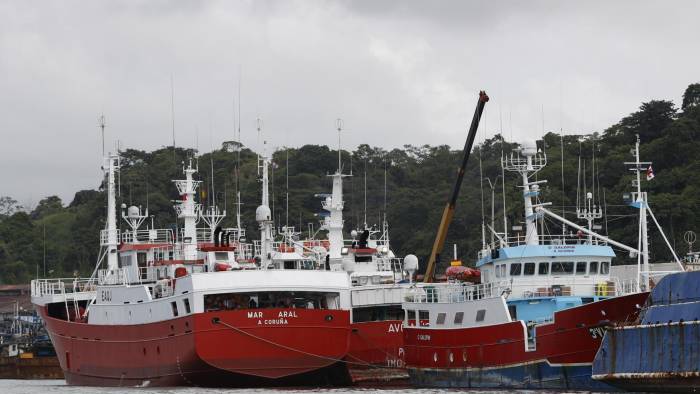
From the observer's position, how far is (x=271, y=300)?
170 feet

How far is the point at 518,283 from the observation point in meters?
47.6

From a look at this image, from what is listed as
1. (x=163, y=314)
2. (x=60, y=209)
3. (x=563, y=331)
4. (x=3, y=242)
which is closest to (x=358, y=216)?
(x=3, y=242)

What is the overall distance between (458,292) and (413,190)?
69.8 m

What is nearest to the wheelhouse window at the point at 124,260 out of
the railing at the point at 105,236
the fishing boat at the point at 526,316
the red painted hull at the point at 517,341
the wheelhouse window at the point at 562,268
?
the railing at the point at 105,236

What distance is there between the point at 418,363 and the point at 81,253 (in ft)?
241

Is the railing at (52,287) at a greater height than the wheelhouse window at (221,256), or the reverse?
the wheelhouse window at (221,256)

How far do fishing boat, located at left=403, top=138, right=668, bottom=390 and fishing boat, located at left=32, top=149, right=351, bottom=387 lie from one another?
3653 millimetres

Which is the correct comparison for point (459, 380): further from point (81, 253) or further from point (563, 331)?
point (81, 253)

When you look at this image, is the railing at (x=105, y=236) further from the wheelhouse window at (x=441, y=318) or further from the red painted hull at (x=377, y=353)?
the wheelhouse window at (x=441, y=318)

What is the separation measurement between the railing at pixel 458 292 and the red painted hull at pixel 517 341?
4.50ft

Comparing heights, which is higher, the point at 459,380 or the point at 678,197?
the point at 678,197

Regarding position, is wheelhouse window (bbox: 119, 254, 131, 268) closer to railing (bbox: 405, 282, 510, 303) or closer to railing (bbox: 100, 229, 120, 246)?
railing (bbox: 100, 229, 120, 246)

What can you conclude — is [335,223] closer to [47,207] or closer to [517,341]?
[517,341]

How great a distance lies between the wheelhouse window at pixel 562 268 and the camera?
1882 inches
